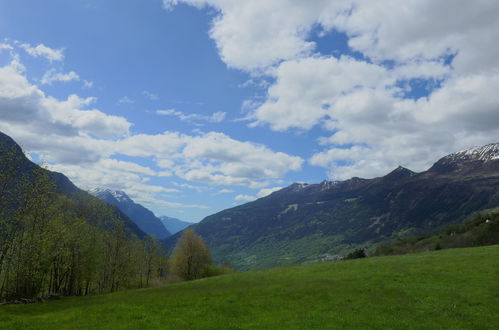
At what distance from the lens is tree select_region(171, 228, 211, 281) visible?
4547 inches

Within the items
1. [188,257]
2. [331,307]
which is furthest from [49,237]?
[188,257]

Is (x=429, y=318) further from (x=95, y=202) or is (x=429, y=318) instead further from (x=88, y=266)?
(x=95, y=202)

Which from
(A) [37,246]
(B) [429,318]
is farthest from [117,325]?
(A) [37,246]

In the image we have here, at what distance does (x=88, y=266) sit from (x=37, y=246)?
21.6 m

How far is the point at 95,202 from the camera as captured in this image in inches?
3125

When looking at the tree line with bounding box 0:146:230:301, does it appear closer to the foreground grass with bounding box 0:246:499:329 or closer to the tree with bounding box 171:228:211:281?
the tree with bounding box 171:228:211:281

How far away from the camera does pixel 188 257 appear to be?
116m

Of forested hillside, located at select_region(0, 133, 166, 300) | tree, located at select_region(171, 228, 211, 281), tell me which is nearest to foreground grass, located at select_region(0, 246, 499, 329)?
forested hillside, located at select_region(0, 133, 166, 300)

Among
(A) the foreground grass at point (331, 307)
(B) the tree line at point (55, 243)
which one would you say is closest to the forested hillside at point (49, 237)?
(B) the tree line at point (55, 243)

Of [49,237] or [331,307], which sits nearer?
[331,307]

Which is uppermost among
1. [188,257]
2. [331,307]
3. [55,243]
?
[55,243]

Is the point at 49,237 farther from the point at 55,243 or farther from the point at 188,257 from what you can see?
the point at 188,257

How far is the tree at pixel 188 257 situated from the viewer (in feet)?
379

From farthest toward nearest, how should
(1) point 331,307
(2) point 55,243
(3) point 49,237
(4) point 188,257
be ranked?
(4) point 188,257, (2) point 55,243, (3) point 49,237, (1) point 331,307
